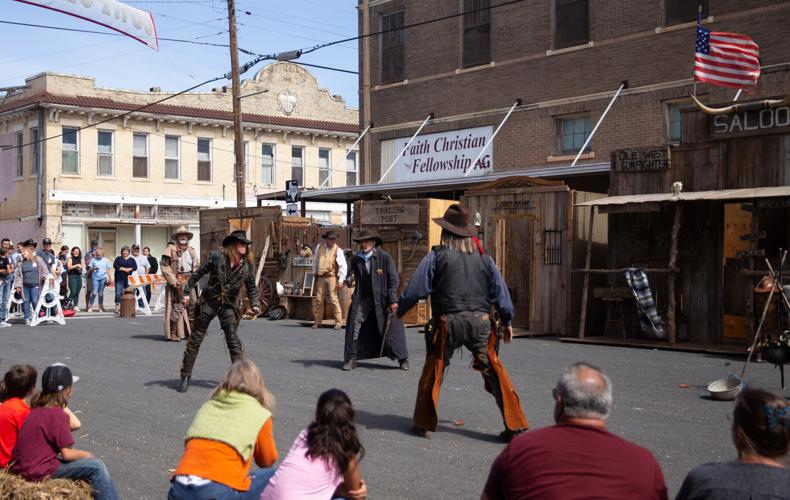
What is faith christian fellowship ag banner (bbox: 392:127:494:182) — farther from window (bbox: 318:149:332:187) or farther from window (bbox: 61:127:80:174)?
window (bbox: 318:149:332:187)

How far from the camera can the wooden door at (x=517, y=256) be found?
1816 centimetres

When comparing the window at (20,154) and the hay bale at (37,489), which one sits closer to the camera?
the hay bale at (37,489)

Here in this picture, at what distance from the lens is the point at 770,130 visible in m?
14.8

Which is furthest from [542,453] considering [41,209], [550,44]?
[41,209]

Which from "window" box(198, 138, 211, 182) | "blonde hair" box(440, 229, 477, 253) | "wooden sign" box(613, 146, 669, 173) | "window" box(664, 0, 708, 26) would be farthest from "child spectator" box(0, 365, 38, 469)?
"window" box(198, 138, 211, 182)

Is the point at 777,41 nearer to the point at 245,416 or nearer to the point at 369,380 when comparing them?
the point at 369,380

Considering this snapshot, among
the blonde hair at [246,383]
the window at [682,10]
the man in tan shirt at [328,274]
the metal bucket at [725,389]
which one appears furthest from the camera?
the window at [682,10]

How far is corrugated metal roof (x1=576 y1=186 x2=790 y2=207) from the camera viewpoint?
14.0 m

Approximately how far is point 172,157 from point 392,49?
19136 mm

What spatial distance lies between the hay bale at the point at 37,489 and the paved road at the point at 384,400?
1087 mm

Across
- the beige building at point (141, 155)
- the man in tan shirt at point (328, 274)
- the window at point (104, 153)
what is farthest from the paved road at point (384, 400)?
the window at point (104, 153)

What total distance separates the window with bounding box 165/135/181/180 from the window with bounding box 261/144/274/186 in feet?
14.2

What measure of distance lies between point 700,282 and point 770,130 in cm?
277

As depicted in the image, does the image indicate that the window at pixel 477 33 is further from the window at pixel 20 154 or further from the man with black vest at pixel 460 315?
the window at pixel 20 154
